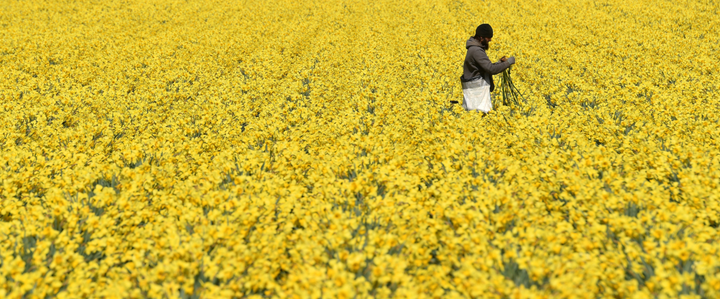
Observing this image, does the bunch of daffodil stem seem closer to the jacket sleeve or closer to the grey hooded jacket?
the grey hooded jacket

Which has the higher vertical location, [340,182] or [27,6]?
[27,6]

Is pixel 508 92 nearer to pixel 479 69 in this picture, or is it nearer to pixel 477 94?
pixel 477 94

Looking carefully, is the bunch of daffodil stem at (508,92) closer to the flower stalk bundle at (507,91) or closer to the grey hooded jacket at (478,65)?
the flower stalk bundle at (507,91)

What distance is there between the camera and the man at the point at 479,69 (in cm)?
790

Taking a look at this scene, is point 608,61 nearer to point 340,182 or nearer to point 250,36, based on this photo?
point 340,182

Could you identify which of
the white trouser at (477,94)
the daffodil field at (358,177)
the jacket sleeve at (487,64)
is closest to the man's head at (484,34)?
the jacket sleeve at (487,64)

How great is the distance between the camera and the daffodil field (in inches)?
160

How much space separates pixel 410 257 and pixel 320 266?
1016mm

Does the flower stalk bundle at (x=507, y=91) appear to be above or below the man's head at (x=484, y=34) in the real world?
below

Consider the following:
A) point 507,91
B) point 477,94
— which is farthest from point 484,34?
point 507,91

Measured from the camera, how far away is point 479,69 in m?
8.17

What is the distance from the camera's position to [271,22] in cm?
2327

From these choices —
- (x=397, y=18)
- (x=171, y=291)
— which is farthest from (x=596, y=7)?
(x=171, y=291)

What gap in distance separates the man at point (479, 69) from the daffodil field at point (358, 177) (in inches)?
15.5
